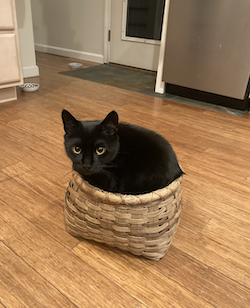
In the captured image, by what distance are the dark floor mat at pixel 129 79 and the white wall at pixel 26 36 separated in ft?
1.37

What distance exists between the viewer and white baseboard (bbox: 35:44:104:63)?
3.82 metres

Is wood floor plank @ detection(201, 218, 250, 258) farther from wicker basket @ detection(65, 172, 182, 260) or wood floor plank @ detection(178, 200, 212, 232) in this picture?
wicker basket @ detection(65, 172, 182, 260)

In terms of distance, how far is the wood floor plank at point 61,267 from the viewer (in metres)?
0.72

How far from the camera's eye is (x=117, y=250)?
876mm

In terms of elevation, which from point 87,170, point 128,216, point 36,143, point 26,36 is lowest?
point 36,143

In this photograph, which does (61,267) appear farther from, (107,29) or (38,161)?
(107,29)

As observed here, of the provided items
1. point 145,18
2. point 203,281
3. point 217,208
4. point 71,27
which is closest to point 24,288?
point 203,281

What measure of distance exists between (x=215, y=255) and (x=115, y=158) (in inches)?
18.7

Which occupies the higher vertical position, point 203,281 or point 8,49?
point 8,49

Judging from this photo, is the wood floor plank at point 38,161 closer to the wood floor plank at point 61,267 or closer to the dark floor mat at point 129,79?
the wood floor plank at point 61,267

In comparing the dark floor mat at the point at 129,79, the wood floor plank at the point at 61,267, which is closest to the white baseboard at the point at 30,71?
the dark floor mat at the point at 129,79

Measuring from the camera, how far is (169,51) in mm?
2361

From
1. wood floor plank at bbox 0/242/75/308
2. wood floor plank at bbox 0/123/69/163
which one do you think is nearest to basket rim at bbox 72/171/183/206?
wood floor plank at bbox 0/242/75/308

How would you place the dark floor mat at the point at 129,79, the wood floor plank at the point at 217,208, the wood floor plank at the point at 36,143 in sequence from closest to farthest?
1. the wood floor plank at the point at 217,208
2. the wood floor plank at the point at 36,143
3. the dark floor mat at the point at 129,79
